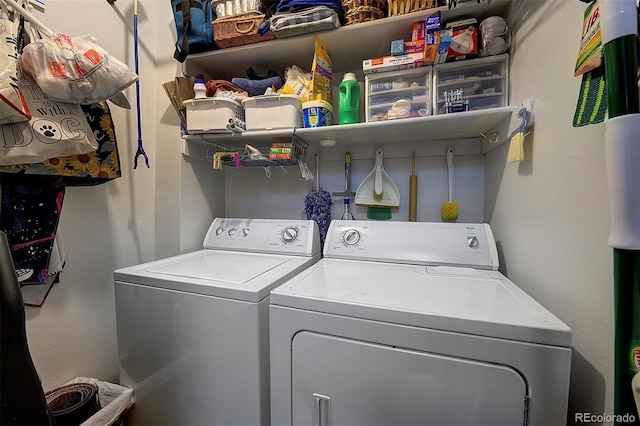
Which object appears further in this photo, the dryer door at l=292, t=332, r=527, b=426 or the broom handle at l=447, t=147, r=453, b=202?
the broom handle at l=447, t=147, r=453, b=202

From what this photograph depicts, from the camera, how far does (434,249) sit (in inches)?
47.5

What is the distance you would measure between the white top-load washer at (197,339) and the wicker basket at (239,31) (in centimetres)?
117

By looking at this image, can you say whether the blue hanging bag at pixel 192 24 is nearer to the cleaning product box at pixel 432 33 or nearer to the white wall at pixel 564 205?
the cleaning product box at pixel 432 33

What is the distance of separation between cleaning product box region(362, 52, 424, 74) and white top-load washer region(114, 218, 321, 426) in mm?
1032

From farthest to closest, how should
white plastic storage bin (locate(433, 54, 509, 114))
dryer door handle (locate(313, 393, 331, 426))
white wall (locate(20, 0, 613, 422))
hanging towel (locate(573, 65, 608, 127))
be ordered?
white plastic storage bin (locate(433, 54, 509, 114)), dryer door handle (locate(313, 393, 331, 426)), white wall (locate(20, 0, 613, 422)), hanging towel (locate(573, 65, 608, 127))

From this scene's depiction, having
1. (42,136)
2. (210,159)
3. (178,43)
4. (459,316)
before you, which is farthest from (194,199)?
(459,316)

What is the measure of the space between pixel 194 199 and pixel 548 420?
5.78 feet

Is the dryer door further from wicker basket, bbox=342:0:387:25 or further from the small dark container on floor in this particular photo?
wicker basket, bbox=342:0:387:25

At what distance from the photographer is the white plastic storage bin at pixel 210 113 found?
1331mm

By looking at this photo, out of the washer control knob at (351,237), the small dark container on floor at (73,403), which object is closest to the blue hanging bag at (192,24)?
the washer control knob at (351,237)

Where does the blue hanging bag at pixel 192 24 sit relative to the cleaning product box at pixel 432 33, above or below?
above

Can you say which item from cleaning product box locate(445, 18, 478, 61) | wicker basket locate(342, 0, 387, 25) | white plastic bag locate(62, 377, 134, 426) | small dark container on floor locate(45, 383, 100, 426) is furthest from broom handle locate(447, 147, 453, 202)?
small dark container on floor locate(45, 383, 100, 426)

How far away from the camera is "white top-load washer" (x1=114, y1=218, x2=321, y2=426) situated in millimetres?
868

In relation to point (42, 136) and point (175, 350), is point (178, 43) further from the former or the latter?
point (175, 350)
